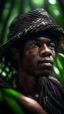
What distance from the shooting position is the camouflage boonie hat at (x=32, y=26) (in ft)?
2.69

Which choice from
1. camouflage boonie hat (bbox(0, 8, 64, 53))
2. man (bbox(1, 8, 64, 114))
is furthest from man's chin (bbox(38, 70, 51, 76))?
camouflage boonie hat (bbox(0, 8, 64, 53))

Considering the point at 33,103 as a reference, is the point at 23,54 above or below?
above

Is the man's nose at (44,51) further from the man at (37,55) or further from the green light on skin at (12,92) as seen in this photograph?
the green light on skin at (12,92)

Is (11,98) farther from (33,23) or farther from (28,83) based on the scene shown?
A: (33,23)

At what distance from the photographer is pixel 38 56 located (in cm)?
82

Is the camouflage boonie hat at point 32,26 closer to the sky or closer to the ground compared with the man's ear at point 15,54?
closer to the sky

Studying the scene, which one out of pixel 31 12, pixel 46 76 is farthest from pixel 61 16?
pixel 46 76

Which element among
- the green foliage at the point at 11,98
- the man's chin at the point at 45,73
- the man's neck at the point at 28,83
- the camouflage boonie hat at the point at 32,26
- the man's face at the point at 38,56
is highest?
the camouflage boonie hat at the point at 32,26

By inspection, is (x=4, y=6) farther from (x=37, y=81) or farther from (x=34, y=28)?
(x=37, y=81)

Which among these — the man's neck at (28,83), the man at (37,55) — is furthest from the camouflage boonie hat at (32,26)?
the man's neck at (28,83)

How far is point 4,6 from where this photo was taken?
3.06ft

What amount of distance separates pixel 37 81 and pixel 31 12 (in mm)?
211

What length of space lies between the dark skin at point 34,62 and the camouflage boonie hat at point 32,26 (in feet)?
0.10

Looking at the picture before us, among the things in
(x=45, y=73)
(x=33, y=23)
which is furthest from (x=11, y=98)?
(x=33, y=23)
